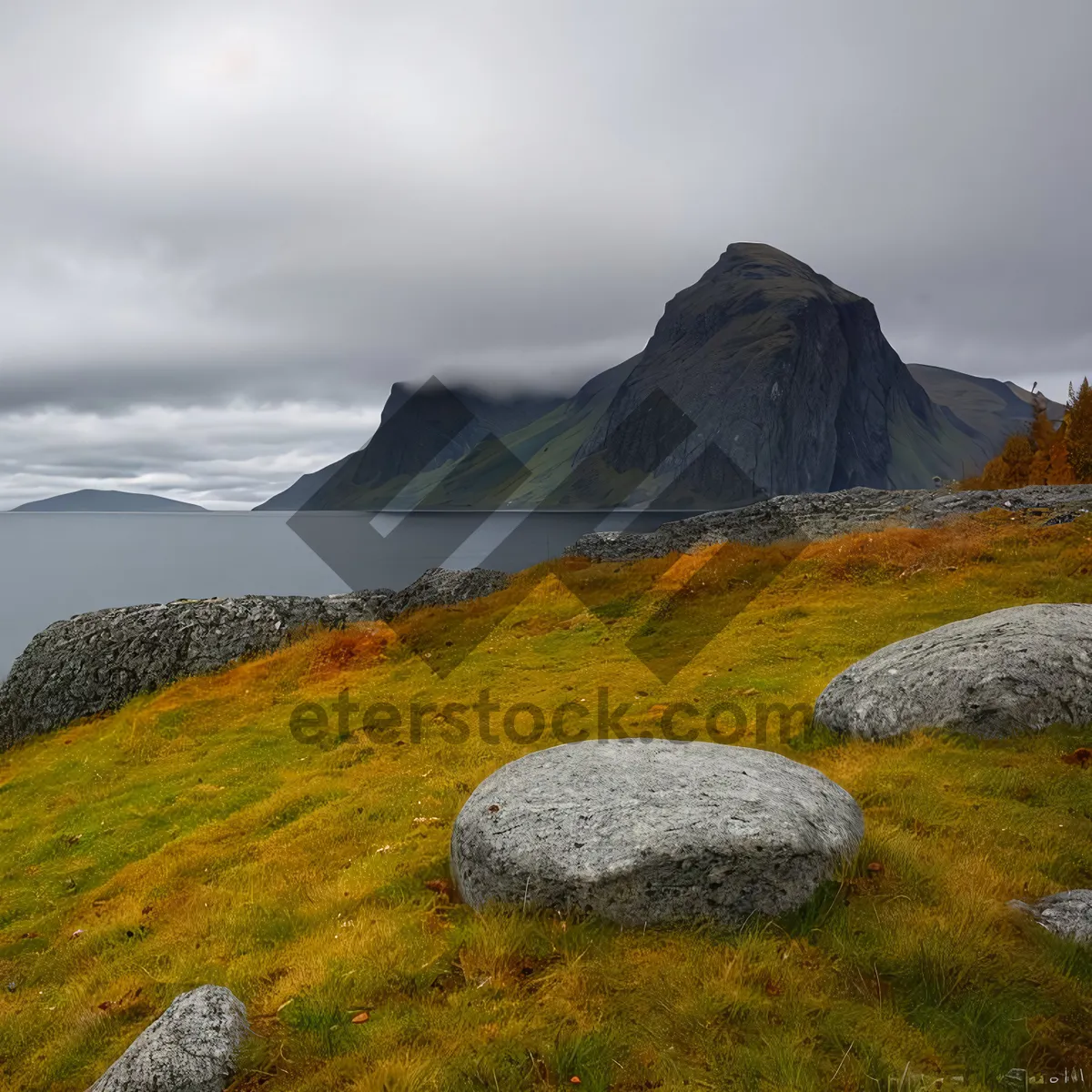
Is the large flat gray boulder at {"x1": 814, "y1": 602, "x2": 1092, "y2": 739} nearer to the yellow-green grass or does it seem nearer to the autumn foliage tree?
the yellow-green grass

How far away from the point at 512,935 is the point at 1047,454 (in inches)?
3626

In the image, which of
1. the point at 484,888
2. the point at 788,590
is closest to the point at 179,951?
the point at 484,888

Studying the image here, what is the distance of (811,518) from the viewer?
1938 inches

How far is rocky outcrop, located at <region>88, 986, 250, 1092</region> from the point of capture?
5488mm

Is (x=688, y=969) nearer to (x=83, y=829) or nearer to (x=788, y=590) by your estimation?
(x=83, y=829)

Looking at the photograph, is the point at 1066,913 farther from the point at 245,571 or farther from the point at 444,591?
the point at 245,571

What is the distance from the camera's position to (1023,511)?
111 ft

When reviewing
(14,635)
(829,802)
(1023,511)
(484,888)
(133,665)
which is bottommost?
(14,635)

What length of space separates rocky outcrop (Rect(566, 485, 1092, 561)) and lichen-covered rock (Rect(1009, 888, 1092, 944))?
111 feet

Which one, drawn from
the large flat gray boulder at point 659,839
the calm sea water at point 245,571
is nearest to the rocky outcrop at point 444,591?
the large flat gray boulder at point 659,839

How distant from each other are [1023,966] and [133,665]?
117 ft

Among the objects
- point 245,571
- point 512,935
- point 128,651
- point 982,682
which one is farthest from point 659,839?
point 245,571

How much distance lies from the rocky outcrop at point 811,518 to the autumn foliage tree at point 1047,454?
25805 mm

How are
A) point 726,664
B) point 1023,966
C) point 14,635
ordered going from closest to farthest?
1. point 1023,966
2. point 726,664
3. point 14,635
